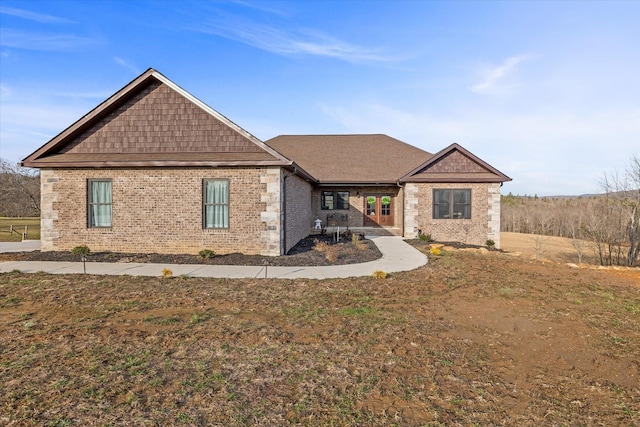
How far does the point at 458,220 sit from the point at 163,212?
13917 millimetres

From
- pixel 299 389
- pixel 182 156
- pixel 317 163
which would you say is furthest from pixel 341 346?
pixel 317 163

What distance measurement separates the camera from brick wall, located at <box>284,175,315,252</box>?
1318cm

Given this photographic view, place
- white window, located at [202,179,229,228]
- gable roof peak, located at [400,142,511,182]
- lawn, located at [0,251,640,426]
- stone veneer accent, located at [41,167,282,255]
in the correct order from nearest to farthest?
lawn, located at [0,251,640,426], stone veneer accent, located at [41,167,282,255], white window, located at [202,179,229,228], gable roof peak, located at [400,142,511,182]

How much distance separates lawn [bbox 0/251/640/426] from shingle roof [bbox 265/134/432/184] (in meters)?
12.4

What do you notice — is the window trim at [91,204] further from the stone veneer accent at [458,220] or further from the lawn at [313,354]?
the stone veneer accent at [458,220]

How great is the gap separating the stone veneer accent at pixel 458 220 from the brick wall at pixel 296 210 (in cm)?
534

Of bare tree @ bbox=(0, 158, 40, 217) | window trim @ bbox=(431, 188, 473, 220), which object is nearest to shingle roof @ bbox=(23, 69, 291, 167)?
window trim @ bbox=(431, 188, 473, 220)

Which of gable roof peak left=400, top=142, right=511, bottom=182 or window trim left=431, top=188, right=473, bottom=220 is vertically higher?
gable roof peak left=400, top=142, right=511, bottom=182

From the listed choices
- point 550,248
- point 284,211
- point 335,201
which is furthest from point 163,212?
point 550,248

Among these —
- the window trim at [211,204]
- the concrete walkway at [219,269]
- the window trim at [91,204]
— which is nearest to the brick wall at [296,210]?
the window trim at [211,204]

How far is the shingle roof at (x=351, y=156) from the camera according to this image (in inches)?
784

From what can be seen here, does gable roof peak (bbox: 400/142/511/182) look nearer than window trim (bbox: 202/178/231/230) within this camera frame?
No

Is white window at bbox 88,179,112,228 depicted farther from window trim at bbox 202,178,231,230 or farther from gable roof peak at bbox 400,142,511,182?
gable roof peak at bbox 400,142,511,182

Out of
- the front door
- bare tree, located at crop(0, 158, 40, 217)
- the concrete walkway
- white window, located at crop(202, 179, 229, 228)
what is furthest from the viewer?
bare tree, located at crop(0, 158, 40, 217)
